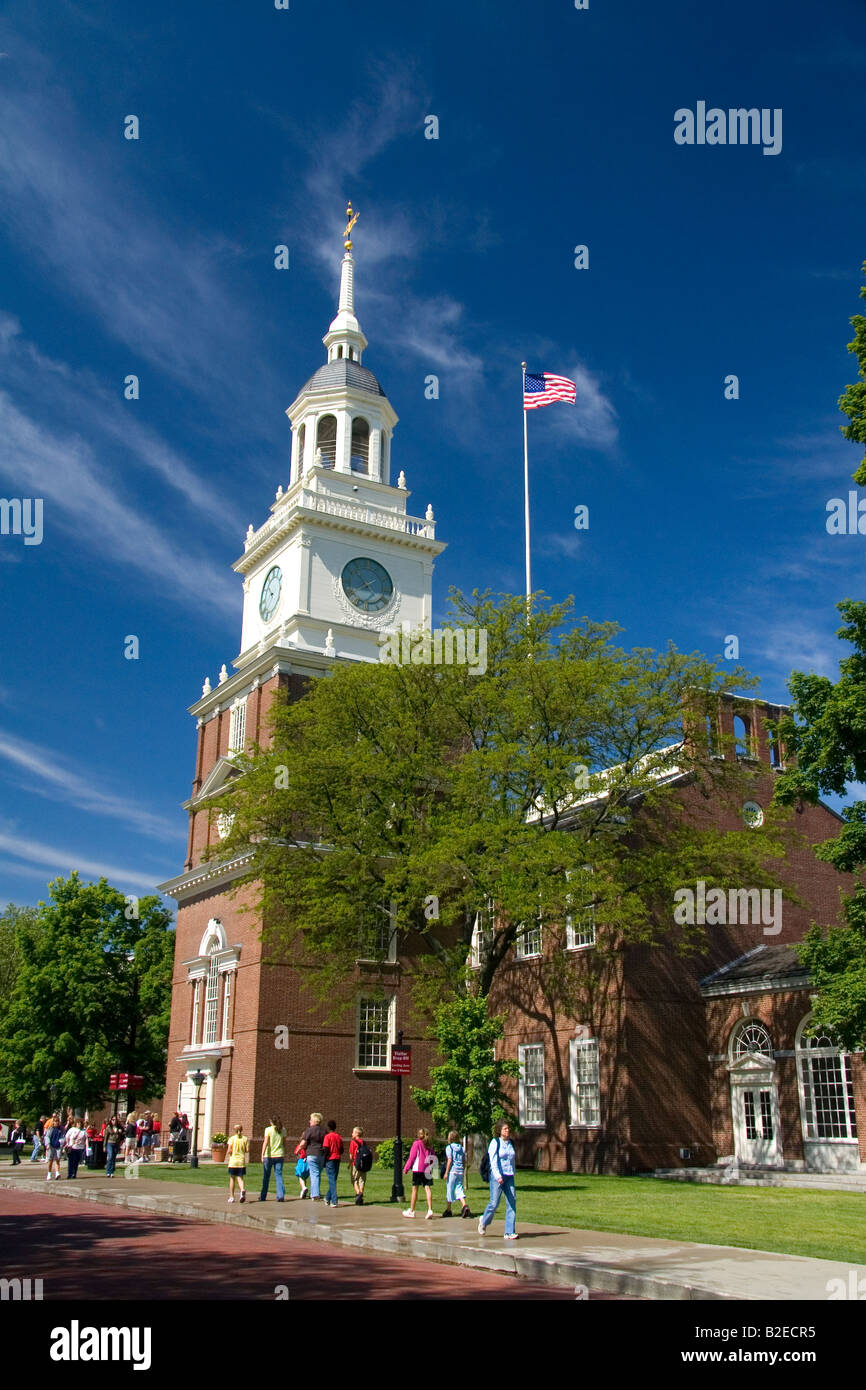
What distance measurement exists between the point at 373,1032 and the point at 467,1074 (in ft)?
51.5

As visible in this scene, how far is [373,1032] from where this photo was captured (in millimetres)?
40344

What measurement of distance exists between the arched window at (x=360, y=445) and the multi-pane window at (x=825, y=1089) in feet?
98.0

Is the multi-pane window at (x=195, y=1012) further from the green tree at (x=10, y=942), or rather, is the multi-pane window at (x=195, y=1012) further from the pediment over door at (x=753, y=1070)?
the green tree at (x=10, y=942)

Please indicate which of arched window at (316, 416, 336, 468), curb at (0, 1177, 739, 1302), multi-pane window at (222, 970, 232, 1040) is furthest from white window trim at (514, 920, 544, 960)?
arched window at (316, 416, 336, 468)

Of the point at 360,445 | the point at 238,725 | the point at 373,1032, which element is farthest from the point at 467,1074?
the point at 360,445

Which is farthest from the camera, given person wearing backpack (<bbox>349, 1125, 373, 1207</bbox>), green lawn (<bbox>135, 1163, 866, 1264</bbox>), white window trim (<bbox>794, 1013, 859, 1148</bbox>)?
white window trim (<bbox>794, 1013, 859, 1148</bbox>)

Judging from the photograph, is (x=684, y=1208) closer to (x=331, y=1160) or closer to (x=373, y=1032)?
(x=331, y=1160)

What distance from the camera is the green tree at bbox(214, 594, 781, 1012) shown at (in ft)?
97.0

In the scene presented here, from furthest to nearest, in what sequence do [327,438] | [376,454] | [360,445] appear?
1. [327,438]
2. [360,445]
3. [376,454]

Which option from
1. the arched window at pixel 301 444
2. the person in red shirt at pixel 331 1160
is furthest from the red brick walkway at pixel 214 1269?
the arched window at pixel 301 444

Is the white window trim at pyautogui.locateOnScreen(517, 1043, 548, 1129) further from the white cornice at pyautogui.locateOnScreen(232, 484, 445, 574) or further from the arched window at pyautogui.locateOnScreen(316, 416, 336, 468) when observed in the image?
the arched window at pyautogui.locateOnScreen(316, 416, 336, 468)

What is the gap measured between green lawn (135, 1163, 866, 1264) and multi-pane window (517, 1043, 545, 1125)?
449 centimetres
